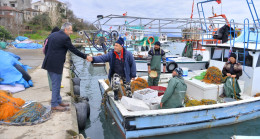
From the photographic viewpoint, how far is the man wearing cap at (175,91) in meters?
4.56

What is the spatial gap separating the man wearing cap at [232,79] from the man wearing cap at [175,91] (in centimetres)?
203

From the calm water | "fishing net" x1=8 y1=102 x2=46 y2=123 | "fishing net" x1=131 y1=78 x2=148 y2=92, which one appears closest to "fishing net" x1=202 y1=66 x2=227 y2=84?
the calm water

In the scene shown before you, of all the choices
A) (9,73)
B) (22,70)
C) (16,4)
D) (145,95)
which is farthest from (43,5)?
(145,95)

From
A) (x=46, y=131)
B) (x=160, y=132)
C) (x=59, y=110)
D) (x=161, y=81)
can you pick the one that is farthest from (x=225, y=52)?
(x=46, y=131)

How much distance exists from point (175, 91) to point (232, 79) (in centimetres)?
234

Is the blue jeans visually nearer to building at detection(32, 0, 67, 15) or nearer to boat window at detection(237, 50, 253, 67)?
boat window at detection(237, 50, 253, 67)

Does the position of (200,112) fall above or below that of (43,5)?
below

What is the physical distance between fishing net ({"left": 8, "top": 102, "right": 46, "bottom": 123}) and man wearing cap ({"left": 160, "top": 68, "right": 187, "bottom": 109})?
2.76 metres

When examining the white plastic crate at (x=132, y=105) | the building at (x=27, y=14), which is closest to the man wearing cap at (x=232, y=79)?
the white plastic crate at (x=132, y=105)

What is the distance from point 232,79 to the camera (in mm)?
5918

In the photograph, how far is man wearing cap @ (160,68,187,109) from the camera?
4559mm

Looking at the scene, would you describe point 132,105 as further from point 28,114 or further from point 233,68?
point 233,68

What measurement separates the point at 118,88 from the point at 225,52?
4605 millimetres

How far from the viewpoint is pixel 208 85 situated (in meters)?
5.96
